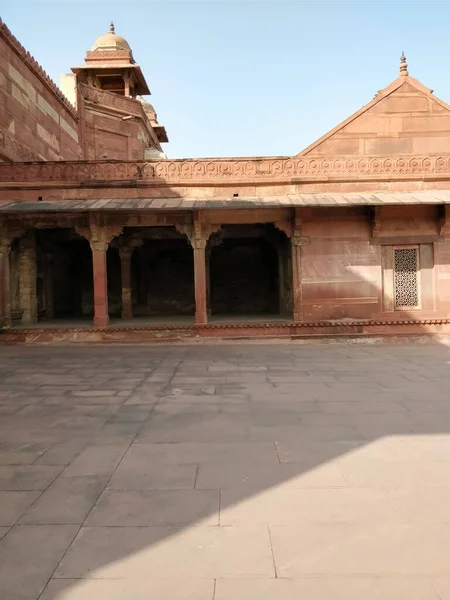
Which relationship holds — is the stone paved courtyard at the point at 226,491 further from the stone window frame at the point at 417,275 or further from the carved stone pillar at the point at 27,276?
the carved stone pillar at the point at 27,276

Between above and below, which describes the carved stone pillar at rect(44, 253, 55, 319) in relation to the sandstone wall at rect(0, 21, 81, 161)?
below

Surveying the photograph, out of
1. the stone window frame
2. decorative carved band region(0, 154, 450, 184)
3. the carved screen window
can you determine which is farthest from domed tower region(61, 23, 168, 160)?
the carved screen window

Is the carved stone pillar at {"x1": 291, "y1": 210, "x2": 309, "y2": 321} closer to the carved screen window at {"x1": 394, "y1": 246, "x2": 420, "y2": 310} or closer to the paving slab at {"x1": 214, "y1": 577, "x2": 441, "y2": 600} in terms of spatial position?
the carved screen window at {"x1": 394, "y1": 246, "x2": 420, "y2": 310}

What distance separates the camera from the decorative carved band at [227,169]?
1028 centimetres

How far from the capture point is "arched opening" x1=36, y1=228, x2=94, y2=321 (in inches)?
512

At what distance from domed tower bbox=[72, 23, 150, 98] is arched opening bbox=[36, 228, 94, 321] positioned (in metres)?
9.25

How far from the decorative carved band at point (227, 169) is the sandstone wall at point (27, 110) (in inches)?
69.6

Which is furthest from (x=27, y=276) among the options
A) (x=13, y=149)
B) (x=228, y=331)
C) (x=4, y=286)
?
(x=228, y=331)

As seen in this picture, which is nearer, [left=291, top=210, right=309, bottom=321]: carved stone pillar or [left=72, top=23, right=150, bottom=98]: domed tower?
[left=291, top=210, right=309, bottom=321]: carved stone pillar

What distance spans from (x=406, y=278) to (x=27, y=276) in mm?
9898

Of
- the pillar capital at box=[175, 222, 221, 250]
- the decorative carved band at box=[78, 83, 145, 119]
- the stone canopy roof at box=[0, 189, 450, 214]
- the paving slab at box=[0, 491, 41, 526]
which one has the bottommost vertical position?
the paving slab at box=[0, 491, 41, 526]

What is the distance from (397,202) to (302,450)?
7.38 m

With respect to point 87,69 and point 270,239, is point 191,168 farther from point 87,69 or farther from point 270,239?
point 87,69

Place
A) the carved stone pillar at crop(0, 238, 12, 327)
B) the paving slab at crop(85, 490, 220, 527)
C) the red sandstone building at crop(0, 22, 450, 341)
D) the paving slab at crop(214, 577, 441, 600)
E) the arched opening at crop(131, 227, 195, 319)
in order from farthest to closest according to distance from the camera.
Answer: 1. the arched opening at crop(131, 227, 195, 319)
2. the carved stone pillar at crop(0, 238, 12, 327)
3. the red sandstone building at crop(0, 22, 450, 341)
4. the paving slab at crop(85, 490, 220, 527)
5. the paving slab at crop(214, 577, 441, 600)
